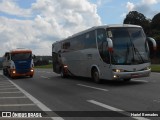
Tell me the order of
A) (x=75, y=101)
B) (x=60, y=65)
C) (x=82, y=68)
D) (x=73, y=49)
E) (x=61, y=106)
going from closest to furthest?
(x=61, y=106), (x=75, y=101), (x=82, y=68), (x=73, y=49), (x=60, y=65)

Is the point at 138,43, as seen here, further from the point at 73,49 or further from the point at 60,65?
the point at 60,65

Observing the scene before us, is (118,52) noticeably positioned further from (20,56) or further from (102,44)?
(20,56)

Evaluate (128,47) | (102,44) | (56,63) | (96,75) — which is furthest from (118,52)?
(56,63)

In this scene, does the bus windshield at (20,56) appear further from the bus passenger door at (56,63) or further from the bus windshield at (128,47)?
the bus windshield at (128,47)

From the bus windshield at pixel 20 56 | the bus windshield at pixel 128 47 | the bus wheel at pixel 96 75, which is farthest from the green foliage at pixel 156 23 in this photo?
the bus windshield at pixel 128 47

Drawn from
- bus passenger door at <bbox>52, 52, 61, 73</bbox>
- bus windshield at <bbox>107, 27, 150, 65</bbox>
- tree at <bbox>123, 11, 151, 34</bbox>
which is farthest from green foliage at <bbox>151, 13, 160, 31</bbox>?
bus windshield at <bbox>107, 27, 150, 65</bbox>

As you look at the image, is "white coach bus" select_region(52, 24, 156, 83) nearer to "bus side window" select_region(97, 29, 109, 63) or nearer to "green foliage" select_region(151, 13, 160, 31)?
"bus side window" select_region(97, 29, 109, 63)

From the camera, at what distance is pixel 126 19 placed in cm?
10444

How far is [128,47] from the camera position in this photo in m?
19.9

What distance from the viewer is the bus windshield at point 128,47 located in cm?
1969

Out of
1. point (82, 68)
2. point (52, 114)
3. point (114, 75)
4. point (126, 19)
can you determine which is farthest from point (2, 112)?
point (126, 19)

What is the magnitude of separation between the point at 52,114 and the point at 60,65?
2076 cm

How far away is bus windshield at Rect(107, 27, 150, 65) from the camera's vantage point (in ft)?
64.6

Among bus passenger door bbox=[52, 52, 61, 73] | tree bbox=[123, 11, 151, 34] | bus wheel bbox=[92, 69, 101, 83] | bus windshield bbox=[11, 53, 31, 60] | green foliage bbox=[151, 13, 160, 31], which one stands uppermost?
tree bbox=[123, 11, 151, 34]
